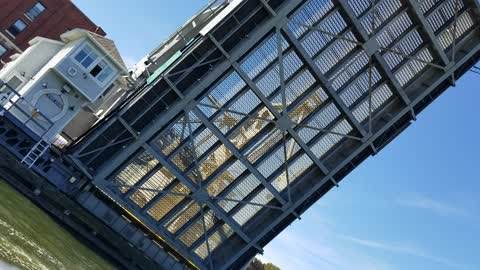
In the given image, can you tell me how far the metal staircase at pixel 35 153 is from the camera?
1613cm

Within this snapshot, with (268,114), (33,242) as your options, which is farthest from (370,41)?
(33,242)

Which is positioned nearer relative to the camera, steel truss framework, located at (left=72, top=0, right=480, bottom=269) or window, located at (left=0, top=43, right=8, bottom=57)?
steel truss framework, located at (left=72, top=0, right=480, bottom=269)

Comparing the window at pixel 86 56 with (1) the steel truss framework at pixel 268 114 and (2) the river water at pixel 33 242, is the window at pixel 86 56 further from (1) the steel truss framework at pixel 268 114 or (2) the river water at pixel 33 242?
(2) the river water at pixel 33 242

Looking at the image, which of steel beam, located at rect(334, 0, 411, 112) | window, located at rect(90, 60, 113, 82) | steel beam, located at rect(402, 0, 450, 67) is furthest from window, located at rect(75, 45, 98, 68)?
steel beam, located at rect(402, 0, 450, 67)

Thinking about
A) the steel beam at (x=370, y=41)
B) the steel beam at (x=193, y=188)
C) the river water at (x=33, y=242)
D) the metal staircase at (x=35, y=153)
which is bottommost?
the river water at (x=33, y=242)

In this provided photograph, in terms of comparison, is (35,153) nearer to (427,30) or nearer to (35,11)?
(427,30)

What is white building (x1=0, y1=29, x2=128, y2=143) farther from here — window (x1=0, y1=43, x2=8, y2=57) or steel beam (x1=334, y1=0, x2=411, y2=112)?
window (x1=0, y1=43, x2=8, y2=57)

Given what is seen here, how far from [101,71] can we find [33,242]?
A: 942 centimetres

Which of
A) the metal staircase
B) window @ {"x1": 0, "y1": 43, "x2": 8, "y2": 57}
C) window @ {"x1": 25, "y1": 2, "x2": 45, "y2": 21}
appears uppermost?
window @ {"x1": 25, "y1": 2, "x2": 45, "y2": 21}

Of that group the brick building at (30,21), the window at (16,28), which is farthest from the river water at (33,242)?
the window at (16,28)

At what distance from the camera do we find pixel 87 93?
59.8 ft

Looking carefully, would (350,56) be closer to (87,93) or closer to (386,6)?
(386,6)

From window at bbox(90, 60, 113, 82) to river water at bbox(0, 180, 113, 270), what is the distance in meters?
5.14

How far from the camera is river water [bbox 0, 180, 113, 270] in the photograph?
28.1 feet
